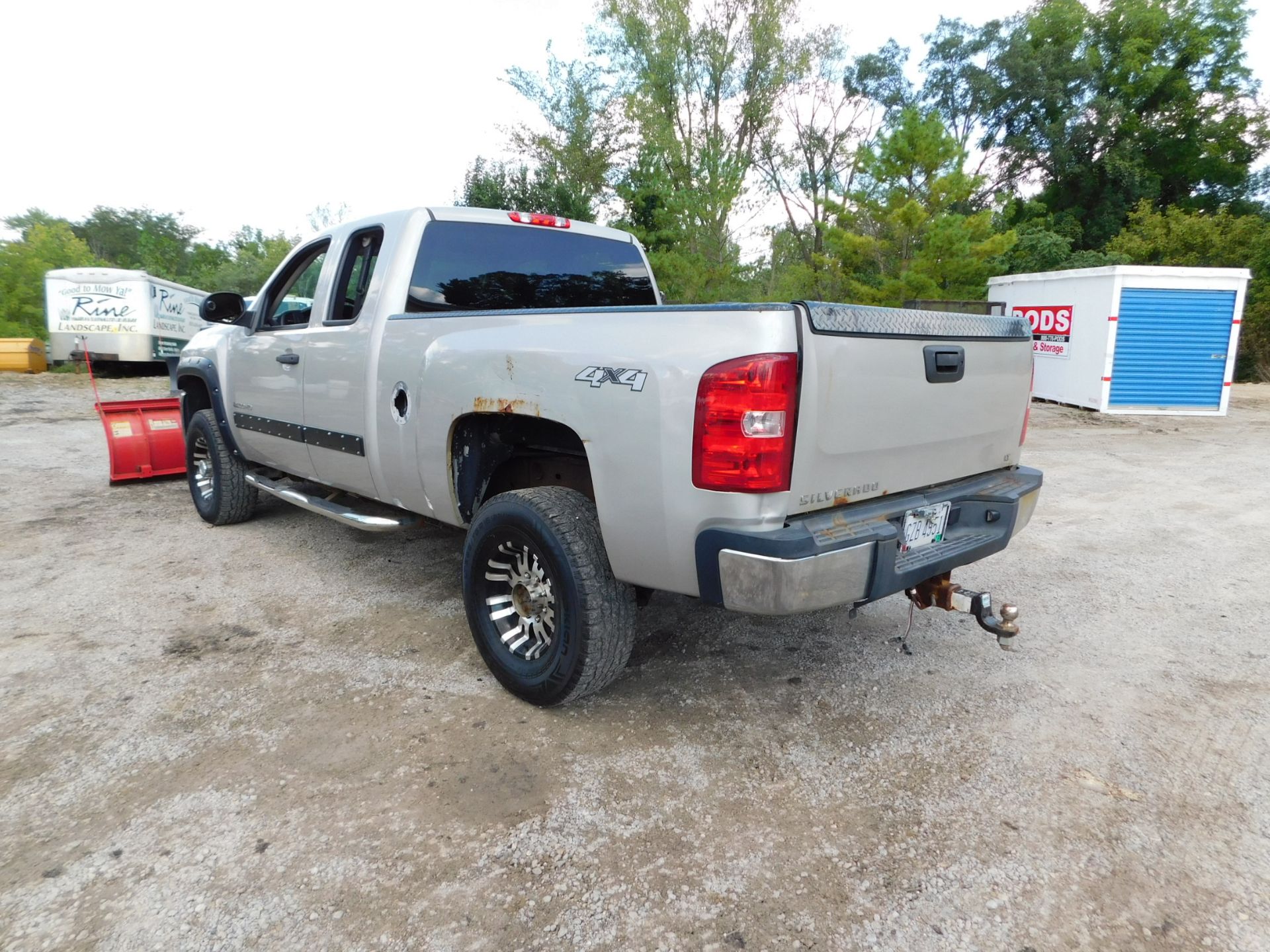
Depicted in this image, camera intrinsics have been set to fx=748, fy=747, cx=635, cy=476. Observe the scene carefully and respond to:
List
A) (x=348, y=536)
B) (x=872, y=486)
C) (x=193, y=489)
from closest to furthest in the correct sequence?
(x=872, y=486) → (x=348, y=536) → (x=193, y=489)

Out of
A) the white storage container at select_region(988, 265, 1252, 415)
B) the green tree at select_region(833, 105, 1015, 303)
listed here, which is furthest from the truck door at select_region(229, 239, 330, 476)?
the green tree at select_region(833, 105, 1015, 303)

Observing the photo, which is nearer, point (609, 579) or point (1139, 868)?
point (1139, 868)

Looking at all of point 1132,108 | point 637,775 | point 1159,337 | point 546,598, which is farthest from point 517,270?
point 1132,108

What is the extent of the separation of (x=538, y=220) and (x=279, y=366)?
1.74m

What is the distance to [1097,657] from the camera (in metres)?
3.44

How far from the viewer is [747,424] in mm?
2189

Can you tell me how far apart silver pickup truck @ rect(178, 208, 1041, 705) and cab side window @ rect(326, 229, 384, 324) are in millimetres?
15

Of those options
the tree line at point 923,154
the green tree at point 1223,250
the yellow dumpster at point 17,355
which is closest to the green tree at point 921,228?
the tree line at point 923,154

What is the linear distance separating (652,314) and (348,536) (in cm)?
370

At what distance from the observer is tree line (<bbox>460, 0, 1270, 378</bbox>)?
18781 millimetres

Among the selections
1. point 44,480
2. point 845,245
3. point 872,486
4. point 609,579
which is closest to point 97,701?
point 609,579

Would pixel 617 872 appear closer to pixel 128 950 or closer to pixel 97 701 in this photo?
pixel 128 950

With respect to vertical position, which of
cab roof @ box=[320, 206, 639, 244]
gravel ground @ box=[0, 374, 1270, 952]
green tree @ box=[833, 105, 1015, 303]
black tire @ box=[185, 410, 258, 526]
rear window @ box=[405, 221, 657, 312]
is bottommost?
gravel ground @ box=[0, 374, 1270, 952]

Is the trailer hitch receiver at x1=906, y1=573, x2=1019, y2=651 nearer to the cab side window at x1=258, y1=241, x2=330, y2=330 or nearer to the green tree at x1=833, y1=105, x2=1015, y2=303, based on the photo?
the cab side window at x1=258, y1=241, x2=330, y2=330
